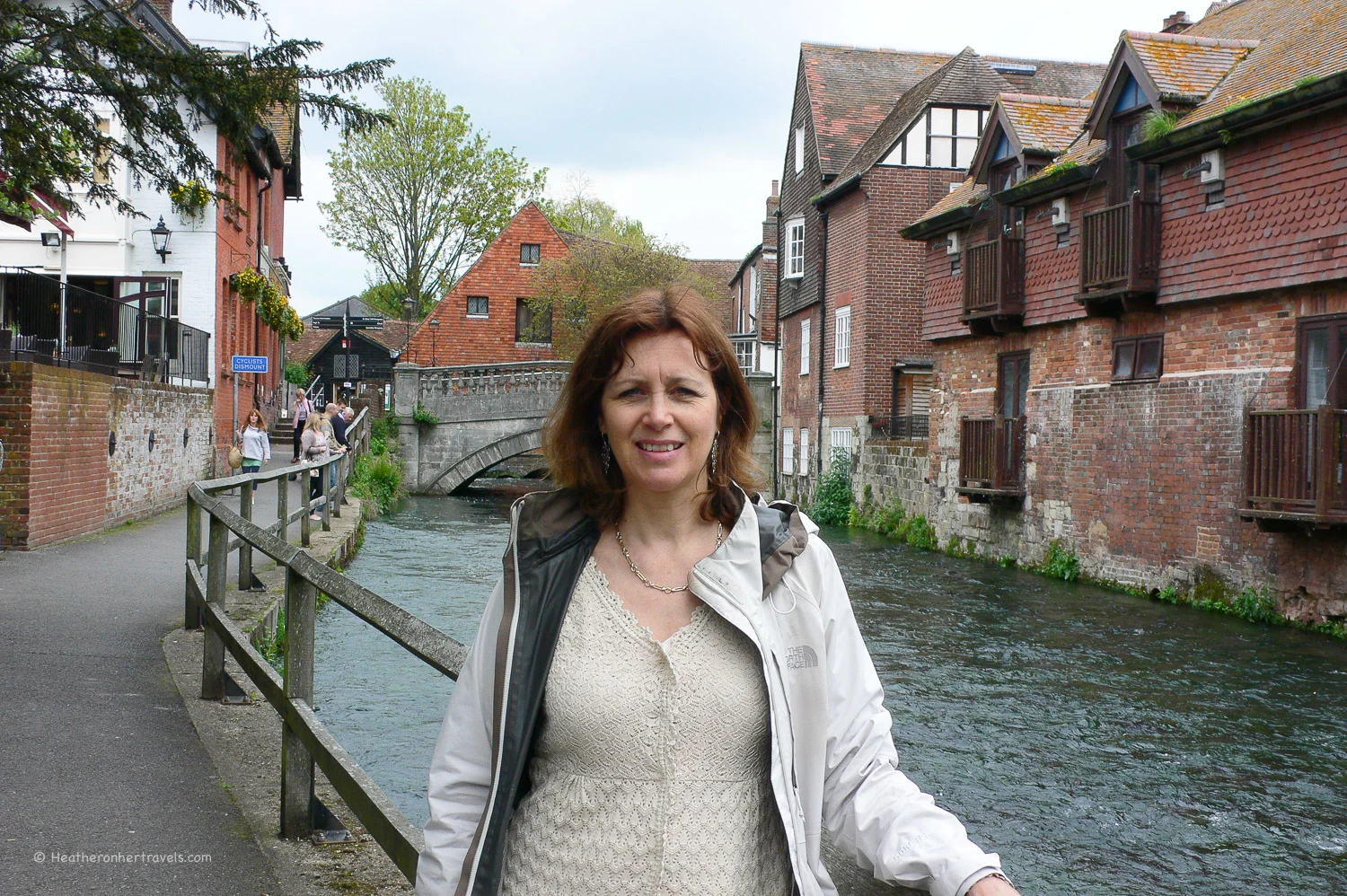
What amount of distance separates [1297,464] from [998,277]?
24.6ft

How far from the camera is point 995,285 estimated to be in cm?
2039

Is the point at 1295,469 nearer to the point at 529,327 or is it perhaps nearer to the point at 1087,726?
the point at 1087,726

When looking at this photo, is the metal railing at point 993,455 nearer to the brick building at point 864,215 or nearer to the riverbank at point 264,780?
the brick building at point 864,215

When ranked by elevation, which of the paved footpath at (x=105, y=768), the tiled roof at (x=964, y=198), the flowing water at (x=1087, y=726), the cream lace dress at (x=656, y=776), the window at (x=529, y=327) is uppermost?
the tiled roof at (x=964, y=198)

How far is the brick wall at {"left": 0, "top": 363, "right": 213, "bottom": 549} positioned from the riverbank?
481 centimetres

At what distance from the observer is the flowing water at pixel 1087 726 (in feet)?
24.0

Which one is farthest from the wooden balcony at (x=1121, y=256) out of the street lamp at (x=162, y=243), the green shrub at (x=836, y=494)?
the street lamp at (x=162, y=243)

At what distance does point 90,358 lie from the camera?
16469 millimetres

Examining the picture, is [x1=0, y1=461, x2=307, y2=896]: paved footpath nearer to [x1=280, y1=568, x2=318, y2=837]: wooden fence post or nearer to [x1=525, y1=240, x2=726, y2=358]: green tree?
[x1=280, y1=568, x2=318, y2=837]: wooden fence post

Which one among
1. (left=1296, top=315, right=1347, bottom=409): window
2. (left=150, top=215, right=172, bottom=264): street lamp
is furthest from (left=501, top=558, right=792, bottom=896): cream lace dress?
(left=150, top=215, right=172, bottom=264): street lamp

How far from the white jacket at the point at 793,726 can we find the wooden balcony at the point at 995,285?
18986mm

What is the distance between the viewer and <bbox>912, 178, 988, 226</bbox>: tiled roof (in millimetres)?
21859

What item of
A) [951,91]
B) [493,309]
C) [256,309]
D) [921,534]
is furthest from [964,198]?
[493,309]

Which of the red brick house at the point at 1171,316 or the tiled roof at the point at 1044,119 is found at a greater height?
the tiled roof at the point at 1044,119
